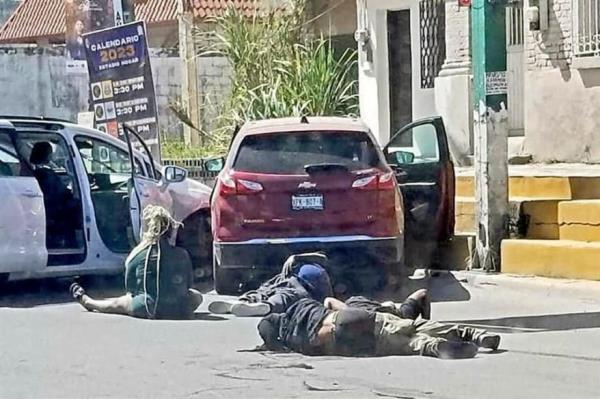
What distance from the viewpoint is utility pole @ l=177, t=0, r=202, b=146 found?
2489cm

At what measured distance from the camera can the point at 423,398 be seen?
8422 mm

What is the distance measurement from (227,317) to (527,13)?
8672 mm

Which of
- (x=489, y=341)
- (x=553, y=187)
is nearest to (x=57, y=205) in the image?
(x=489, y=341)

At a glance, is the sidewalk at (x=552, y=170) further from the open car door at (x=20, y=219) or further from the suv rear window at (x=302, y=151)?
the open car door at (x=20, y=219)

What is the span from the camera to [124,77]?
1783cm

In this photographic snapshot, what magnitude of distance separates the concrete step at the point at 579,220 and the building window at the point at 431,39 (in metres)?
7.67

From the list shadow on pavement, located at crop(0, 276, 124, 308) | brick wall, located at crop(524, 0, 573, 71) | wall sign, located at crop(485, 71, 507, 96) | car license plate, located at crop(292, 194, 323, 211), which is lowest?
shadow on pavement, located at crop(0, 276, 124, 308)

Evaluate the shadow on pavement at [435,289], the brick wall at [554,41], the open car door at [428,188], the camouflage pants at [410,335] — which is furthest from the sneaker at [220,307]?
the brick wall at [554,41]

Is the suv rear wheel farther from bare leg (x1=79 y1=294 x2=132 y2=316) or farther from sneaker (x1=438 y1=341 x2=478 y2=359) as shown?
sneaker (x1=438 y1=341 x2=478 y2=359)

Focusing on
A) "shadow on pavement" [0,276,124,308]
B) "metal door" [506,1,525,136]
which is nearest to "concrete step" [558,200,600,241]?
"shadow on pavement" [0,276,124,308]

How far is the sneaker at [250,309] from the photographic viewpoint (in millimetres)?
10781

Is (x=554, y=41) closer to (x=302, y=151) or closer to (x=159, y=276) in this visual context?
(x=302, y=151)

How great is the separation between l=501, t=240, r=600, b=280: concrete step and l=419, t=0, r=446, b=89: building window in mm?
7970

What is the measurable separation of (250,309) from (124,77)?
7540mm
